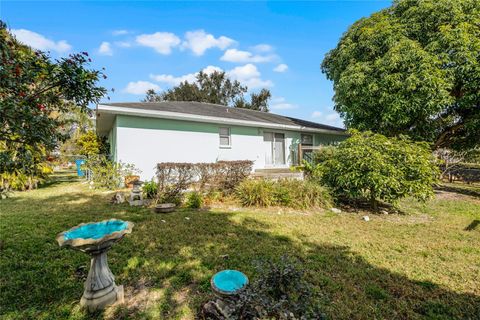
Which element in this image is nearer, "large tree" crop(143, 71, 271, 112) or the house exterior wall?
the house exterior wall

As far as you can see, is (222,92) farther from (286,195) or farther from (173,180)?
(286,195)

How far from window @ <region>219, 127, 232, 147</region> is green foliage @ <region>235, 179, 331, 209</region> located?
4.65 meters

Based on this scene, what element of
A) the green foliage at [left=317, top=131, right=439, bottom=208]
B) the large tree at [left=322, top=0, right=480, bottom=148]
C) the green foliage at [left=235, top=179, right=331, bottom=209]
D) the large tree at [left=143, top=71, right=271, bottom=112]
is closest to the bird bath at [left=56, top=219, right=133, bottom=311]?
the green foliage at [left=235, top=179, right=331, bottom=209]

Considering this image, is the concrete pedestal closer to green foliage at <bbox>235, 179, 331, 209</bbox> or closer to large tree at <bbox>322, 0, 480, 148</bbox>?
green foliage at <bbox>235, 179, 331, 209</bbox>

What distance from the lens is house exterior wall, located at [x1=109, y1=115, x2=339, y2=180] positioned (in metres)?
9.08

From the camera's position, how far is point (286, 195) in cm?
714

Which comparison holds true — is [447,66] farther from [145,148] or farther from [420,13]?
[145,148]

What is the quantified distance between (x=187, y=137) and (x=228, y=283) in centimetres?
872

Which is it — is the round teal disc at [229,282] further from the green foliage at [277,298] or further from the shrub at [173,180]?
the shrub at [173,180]

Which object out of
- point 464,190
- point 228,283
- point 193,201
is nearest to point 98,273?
point 228,283

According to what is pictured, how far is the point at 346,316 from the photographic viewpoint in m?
2.41

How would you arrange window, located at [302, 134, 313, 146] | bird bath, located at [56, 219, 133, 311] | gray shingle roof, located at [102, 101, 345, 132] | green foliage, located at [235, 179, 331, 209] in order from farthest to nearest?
window, located at [302, 134, 313, 146] → gray shingle roof, located at [102, 101, 345, 132] → green foliage, located at [235, 179, 331, 209] → bird bath, located at [56, 219, 133, 311]

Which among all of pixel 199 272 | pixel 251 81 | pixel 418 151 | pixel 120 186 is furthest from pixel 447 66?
pixel 251 81

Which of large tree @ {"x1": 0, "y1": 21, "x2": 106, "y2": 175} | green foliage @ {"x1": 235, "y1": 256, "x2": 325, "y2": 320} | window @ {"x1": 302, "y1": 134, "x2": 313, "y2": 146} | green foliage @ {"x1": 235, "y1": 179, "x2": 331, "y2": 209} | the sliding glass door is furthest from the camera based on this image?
window @ {"x1": 302, "y1": 134, "x2": 313, "y2": 146}
